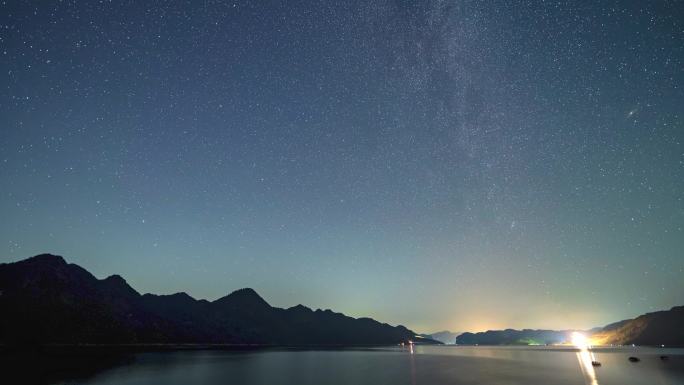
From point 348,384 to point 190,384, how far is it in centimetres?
2243

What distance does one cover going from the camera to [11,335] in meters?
160

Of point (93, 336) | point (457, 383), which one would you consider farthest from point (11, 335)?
point (457, 383)

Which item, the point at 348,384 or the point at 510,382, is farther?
the point at 510,382

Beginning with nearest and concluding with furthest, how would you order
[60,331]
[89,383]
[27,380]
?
[27,380], [89,383], [60,331]

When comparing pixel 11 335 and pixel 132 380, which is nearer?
pixel 132 380

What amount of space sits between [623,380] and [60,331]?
236 metres

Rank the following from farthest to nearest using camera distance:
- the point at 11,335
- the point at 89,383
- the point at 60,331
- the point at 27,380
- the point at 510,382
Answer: the point at 60,331
the point at 11,335
the point at 510,382
the point at 89,383
the point at 27,380

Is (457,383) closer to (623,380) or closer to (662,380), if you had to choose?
(623,380)

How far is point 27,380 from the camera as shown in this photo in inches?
1708

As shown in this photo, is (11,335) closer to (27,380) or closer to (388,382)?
(27,380)

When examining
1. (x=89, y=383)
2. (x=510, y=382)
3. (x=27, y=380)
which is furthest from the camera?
(x=510, y=382)

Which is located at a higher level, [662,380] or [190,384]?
[662,380]

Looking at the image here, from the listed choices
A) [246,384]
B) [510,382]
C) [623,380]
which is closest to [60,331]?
[246,384]

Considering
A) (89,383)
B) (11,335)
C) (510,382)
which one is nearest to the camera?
(89,383)
